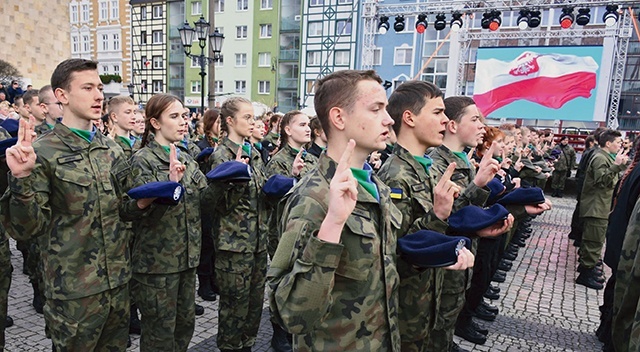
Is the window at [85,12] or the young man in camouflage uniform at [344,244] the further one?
the window at [85,12]

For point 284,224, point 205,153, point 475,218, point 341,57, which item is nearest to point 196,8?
point 341,57

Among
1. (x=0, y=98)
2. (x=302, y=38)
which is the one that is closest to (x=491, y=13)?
(x=0, y=98)

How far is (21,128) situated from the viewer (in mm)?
2414

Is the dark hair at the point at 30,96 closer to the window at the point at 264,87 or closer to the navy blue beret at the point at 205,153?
the navy blue beret at the point at 205,153

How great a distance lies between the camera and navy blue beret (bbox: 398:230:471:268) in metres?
2.03

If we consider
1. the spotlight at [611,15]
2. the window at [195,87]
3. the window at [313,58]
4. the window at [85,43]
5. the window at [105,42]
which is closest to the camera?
the spotlight at [611,15]

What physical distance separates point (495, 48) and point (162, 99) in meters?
20.6

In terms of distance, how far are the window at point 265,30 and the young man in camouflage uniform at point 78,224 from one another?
35117 millimetres

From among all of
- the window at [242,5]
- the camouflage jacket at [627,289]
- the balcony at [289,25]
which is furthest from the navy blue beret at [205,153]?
the window at [242,5]

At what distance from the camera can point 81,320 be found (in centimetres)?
280

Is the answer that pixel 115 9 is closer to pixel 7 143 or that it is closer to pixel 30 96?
pixel 30 96

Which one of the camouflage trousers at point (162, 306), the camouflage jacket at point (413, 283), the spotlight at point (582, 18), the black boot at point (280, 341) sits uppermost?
the spotlight at point (582, 18)

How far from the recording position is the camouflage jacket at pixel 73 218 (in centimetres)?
274

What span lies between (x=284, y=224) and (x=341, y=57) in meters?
32.9
